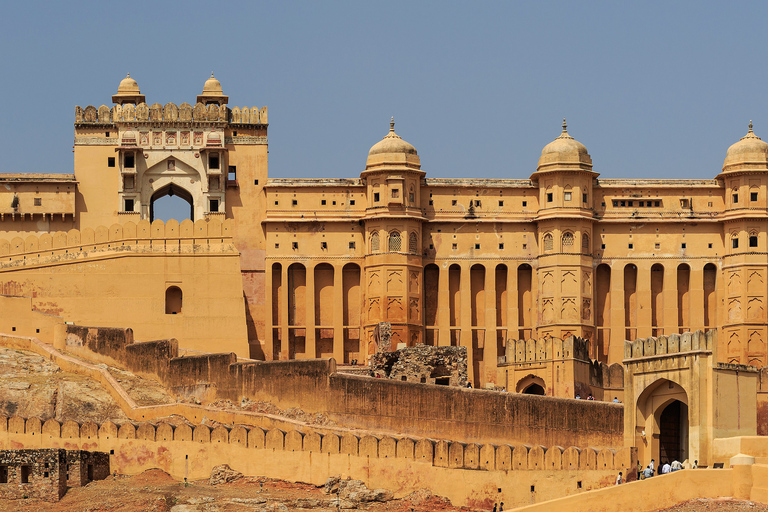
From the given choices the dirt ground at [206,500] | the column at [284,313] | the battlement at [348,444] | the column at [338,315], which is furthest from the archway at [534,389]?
the dirt ground at [206,500]

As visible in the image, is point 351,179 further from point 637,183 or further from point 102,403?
point 102,403

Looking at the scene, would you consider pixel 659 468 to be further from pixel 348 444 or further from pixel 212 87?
pixel 212 87

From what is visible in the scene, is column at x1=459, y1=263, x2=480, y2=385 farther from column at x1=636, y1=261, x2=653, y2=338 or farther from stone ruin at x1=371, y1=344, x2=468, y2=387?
stone ruin at x1=371, y1=344, x2=468, y2=387

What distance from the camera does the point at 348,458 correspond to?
47.4 metres

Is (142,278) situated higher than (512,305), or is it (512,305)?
(142,278)

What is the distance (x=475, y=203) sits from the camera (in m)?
67.8

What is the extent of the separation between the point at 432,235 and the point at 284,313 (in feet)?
21.9

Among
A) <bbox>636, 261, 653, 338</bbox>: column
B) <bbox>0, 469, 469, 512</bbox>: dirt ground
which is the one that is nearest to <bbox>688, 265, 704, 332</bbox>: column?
<bbox>636, 261, 653, 338</bbox>: column

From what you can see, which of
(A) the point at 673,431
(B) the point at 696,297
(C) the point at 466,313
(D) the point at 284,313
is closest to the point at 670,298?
(B) the point at 696,297

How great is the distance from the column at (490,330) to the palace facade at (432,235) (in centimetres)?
8

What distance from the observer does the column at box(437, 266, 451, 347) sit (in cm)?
6662

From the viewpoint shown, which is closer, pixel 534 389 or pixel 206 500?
pixel 206 500

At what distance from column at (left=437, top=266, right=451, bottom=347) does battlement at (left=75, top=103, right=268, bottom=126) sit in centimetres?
952

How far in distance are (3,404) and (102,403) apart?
3.00 m
